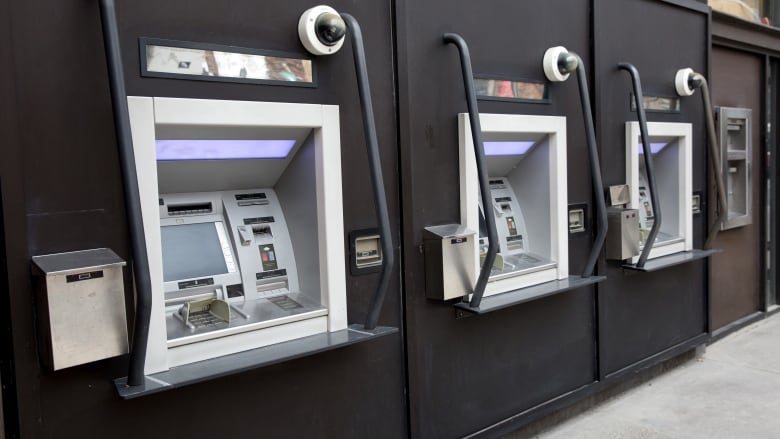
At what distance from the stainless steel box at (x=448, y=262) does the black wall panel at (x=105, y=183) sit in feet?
1.33

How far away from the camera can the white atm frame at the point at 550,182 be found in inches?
123

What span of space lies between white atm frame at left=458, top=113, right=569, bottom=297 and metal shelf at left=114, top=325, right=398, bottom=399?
80 cm

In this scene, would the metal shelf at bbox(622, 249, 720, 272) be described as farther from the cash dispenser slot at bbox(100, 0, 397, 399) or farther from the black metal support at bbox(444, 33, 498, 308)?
the cash dispenser slot at bbox(100, 0, 397, 399)

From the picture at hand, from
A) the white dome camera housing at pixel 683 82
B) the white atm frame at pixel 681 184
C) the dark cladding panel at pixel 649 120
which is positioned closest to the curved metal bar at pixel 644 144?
the dark cladding panel at pixel 649 120

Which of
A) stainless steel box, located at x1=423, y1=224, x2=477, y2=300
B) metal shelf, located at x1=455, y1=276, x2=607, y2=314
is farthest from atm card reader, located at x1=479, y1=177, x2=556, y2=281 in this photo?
stainless steel box, located at x1=423, y1=224, x2=477, y2=300

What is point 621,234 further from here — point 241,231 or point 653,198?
point 241,231

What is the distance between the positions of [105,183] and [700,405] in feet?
12.1

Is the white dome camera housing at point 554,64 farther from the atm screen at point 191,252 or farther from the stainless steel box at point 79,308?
the stainless steel box at point 79,308

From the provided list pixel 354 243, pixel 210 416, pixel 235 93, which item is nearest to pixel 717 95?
pixel 354 243

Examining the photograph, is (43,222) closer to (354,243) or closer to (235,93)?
(235,93)

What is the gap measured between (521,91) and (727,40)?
2955 millimetres

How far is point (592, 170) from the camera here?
3633 mm

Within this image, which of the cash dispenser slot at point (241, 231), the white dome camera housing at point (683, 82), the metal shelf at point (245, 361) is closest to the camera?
the metal shelf at point (245, 361)

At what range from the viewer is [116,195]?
2.10 meters
